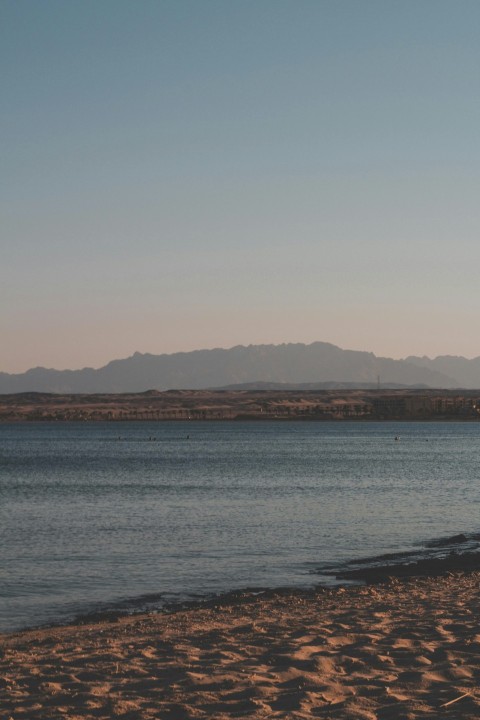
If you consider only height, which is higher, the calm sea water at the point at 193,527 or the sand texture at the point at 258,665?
the sand texture at the point at 258,665

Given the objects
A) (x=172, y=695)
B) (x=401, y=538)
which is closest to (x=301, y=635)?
(x=172, y=695)

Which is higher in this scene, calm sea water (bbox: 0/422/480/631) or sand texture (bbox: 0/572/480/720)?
sand texture (bbox: 0/572/480/720)

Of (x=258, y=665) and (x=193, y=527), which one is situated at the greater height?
(x=258, y=665)

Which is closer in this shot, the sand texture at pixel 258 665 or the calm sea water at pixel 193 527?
the sand texture at pixel 258 665

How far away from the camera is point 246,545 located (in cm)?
3362

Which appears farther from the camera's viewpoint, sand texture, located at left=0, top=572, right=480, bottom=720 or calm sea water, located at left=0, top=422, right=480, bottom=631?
calm sea water, located at left=0, top=422, right=480, bottom=631

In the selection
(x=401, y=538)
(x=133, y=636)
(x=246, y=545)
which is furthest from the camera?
(x=401, y=538)

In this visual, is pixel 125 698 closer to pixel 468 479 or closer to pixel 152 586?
pixel 152 586

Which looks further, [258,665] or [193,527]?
[193,527]

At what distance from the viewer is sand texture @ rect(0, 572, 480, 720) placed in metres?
11.7

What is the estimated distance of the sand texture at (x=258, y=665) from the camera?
11.7 metres

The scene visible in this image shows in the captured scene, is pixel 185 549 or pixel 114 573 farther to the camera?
pixel 185 549

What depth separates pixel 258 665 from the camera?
13836 millimetres

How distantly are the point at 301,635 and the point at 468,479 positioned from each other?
→ 5759 centimetres
